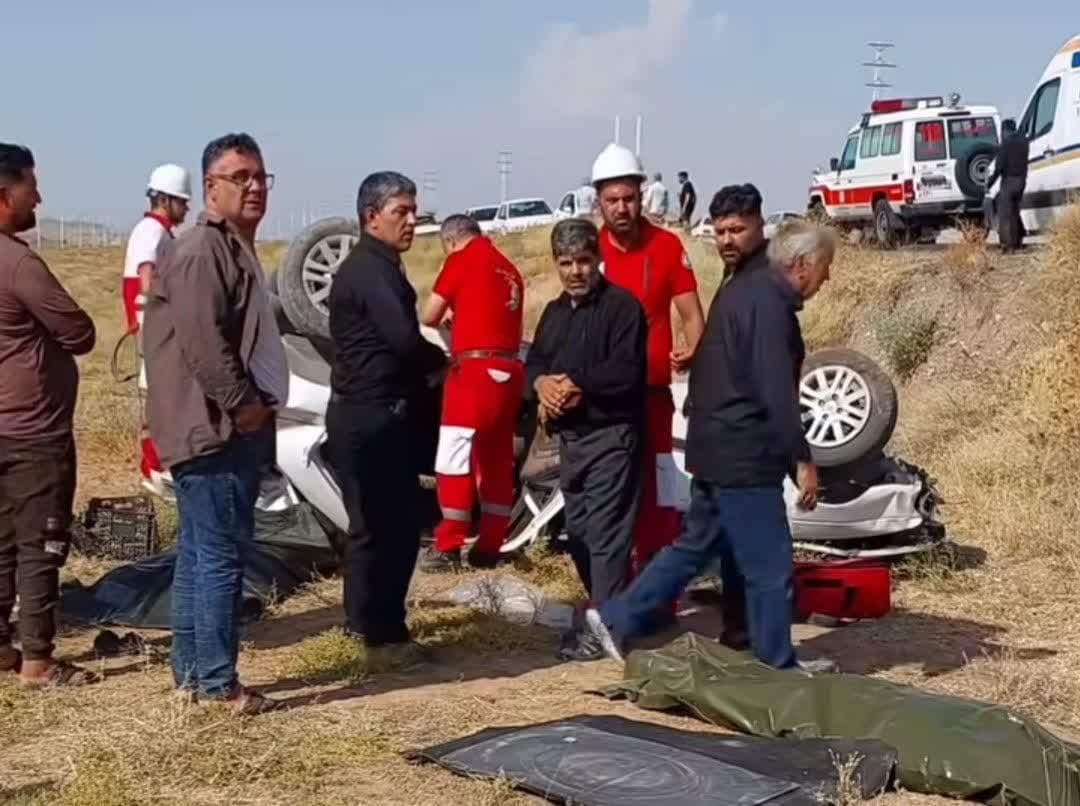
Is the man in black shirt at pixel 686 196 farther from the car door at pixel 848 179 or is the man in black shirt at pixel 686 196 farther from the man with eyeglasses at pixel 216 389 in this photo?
the man with eyeglasses at pixel 216 389

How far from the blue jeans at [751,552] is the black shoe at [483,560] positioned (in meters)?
2.10

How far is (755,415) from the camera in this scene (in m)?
5.27

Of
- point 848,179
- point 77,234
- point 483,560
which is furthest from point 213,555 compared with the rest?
point 77,234

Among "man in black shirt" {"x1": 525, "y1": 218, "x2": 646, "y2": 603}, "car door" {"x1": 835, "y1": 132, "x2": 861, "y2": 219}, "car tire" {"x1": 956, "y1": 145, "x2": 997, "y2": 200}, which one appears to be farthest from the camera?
"car door" {"x1": 835, "y1": 132, "x2": 861, "y2": 219}

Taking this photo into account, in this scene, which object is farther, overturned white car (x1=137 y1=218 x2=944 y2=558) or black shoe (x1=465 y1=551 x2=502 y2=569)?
black shoe (x1=465 y1=551 x2=502 y2=569)

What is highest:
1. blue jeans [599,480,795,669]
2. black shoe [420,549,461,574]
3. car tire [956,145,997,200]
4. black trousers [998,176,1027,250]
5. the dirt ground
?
car tire [956,145,997,200]

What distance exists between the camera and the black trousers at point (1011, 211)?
Result: 629 inches

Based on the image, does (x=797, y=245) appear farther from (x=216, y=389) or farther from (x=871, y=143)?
(x=871, y=143)

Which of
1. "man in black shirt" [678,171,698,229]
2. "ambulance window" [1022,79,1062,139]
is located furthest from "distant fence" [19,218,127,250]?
"ambulance window" [1022,79,1062,139]

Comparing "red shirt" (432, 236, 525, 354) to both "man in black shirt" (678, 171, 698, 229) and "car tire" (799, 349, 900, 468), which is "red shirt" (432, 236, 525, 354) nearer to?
"car tire" (799, 349, 900, 468)

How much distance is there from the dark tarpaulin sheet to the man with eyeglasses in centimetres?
143

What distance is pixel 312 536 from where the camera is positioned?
24.2ft

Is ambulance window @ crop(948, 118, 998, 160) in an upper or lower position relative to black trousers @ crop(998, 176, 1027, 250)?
upper

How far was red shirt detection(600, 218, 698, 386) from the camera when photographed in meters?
6.16
